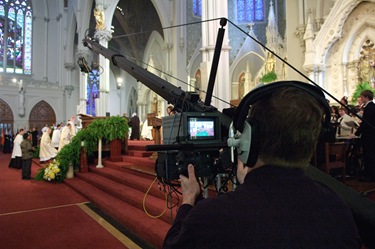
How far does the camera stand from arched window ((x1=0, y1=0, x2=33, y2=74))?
22.7m

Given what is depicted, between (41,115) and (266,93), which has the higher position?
(41,115)

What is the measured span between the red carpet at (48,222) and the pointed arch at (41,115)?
18344mm

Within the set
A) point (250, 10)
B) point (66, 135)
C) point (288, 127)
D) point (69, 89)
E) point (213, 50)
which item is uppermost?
point (250, 10)

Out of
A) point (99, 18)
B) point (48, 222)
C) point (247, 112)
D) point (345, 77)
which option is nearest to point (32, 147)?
point (48, 222)

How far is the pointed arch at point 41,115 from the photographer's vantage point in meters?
23.0

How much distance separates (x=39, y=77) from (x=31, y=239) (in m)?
23.7

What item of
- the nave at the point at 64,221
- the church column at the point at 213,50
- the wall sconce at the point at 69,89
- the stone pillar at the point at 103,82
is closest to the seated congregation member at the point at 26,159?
the nave at the point at 64,221

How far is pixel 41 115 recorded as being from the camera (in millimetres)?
23328

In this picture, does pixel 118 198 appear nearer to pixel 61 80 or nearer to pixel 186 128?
pixel 186 128

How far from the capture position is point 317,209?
0.80 metres

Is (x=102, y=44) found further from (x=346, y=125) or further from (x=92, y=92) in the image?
(x=346, y=125)

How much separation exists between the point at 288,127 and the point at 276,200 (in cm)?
22

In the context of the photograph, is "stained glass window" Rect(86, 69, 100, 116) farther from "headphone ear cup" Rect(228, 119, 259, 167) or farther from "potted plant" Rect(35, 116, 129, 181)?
"headphone ear cup" Rect(228, 119, 259, 167)

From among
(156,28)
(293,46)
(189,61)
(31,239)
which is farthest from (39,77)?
(31,239)
